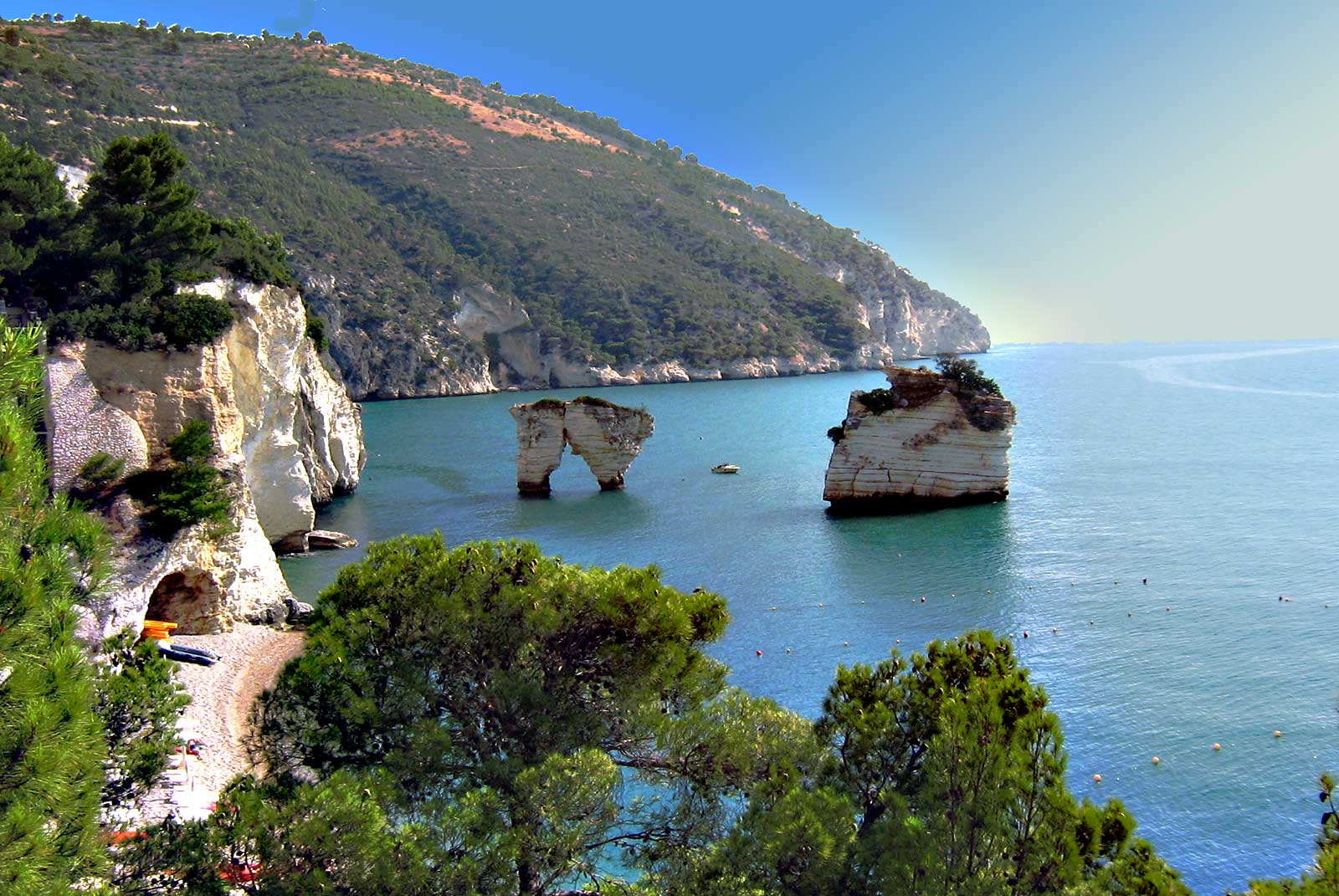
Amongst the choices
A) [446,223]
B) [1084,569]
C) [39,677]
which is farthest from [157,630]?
[446,223]

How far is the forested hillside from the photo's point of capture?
118500mm

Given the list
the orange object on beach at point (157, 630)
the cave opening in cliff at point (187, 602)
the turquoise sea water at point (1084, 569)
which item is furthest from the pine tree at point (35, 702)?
the cave opening in cliff at point (187, 602)

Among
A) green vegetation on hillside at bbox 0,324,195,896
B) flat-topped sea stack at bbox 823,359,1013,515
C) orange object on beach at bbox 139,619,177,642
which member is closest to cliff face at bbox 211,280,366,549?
orange object on beach at bbox 139,619,177,642

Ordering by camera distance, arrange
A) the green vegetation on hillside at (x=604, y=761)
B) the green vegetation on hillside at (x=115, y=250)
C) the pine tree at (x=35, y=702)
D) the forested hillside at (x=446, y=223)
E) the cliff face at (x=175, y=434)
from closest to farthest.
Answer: the pine tree at (x=35, y=702) → the green vegetation on hillside at (x=604, y=761) → the cliff face at (x=175, y=434) → the green vegetation on hillside at (x=115, y=250) → the forested hillside at (x=446, y=223)

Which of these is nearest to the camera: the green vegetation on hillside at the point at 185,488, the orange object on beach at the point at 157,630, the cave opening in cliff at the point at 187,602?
the orange object on beach at the point at 157,630

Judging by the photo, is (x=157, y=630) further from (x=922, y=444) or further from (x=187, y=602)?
(x=922, y=444)

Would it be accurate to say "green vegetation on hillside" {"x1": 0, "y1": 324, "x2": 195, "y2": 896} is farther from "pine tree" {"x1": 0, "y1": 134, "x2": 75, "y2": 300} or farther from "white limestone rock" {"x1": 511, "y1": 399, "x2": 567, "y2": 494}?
"white limestone rock" {"x1": 511, "y1": 399, "x2": 567, "y2": 494}

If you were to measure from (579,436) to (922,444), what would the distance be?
67.1 feet

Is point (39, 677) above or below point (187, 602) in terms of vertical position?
above

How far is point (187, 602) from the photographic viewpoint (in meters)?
25.8

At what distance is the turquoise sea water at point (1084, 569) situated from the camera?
18844 mm

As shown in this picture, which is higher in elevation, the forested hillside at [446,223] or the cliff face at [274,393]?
the forested hillside at [446,223]

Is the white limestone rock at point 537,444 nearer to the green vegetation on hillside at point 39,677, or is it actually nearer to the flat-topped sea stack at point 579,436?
the flat-topped sea stack at point 579,436

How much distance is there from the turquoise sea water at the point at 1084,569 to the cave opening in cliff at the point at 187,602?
7.07 meters
